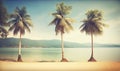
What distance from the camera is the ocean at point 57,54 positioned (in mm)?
2721

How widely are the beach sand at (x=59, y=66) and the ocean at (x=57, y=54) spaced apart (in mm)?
49

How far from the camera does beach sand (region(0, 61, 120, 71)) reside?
2.71 meters

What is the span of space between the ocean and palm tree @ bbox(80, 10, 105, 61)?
0.21 m

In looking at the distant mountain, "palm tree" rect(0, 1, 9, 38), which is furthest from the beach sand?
"palm tree" rect(0, 1, 9, 38)

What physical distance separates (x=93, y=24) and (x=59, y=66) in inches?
26.3

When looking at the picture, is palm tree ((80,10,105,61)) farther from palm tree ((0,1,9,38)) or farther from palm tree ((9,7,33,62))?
palm tree ((0,1,9,38))

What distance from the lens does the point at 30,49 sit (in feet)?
8.95

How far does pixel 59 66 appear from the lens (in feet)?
8.95

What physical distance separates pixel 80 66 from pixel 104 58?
311 mm

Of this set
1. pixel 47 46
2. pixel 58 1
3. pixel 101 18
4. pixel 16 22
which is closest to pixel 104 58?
pixel 101 18

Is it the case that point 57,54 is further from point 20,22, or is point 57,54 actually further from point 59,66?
point 20,22

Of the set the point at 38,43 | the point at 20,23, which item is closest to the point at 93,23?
the point at 38,43

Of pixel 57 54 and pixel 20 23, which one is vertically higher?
pixel 20 23

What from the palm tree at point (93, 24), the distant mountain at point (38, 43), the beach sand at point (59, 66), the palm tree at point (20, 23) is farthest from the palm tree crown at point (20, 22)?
the palm tree at point (93, 24)
